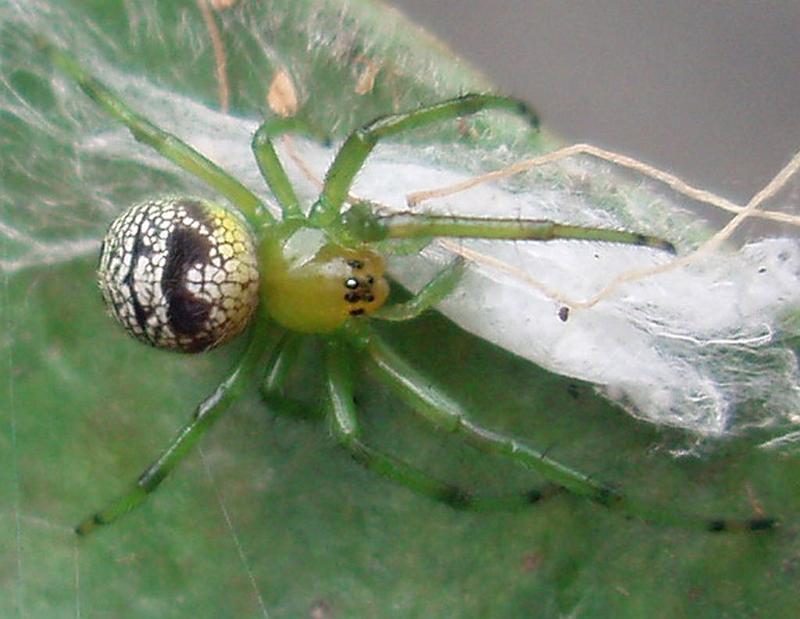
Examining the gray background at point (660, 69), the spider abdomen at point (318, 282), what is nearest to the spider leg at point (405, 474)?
the spider abdomen at point (318, 282)

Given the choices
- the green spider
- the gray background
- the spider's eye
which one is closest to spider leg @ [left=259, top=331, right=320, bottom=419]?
the green spider

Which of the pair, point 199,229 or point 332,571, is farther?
point 332,571

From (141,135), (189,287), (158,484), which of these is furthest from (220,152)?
(158,484)

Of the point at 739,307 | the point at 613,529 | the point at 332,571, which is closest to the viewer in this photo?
the point at 739,307

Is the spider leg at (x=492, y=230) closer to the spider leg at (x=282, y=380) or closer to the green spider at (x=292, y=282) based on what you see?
the green spider at (x=292, y=282)

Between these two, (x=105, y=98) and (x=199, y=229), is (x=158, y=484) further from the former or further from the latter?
(x=105, y=98)

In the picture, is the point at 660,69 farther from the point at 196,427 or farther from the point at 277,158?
the point at 196,427
